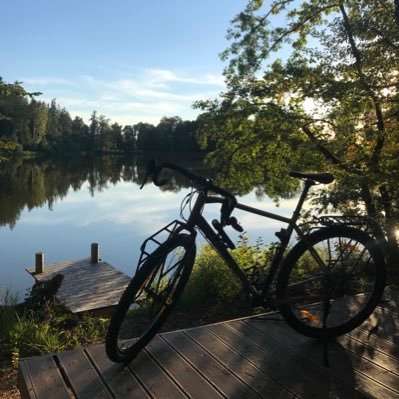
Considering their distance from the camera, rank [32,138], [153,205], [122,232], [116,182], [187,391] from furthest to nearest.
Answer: [32,138] → [116,182] → [153,205] → [122,232] → [187,391]

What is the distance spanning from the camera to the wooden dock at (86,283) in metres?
8.83

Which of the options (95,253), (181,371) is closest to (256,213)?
(181,371)

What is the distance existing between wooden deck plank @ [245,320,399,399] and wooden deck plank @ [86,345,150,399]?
0.93 m

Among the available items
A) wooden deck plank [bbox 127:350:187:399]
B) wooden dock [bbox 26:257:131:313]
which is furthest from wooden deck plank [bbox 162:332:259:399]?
wooden dock [bbox 26:257:131:313]

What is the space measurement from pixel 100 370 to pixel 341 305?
65.7 inches

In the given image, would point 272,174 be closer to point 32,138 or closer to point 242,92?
point 242,92

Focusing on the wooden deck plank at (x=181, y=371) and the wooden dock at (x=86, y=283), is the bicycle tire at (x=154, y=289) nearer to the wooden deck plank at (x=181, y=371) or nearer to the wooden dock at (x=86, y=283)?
the wooden deck plank at (x=181, y=371)

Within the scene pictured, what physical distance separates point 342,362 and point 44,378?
1529 millimetres

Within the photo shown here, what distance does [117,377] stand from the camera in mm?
2223

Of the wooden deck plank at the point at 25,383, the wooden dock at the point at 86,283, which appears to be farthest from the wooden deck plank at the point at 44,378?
the wooden dock at the point at 86,283

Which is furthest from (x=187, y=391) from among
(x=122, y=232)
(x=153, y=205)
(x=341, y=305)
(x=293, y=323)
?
(x=153, y=205)

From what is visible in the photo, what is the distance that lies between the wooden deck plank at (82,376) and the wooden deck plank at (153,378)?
0.19m

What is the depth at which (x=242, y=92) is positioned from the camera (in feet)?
23.4

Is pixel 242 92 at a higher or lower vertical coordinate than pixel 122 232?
higher
